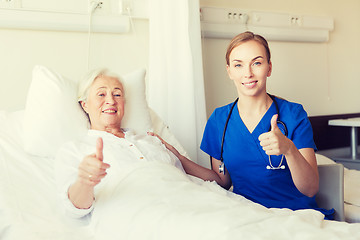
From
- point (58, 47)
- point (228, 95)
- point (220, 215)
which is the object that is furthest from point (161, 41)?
point (220, 215)

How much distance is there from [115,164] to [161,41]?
3.48 feet

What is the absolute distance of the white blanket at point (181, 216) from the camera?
3.28 feet

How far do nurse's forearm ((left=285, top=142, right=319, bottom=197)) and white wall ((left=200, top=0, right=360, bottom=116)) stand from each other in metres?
1.29

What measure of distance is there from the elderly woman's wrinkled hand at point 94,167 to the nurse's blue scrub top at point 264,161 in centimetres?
71

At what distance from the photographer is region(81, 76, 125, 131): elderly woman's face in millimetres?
1601

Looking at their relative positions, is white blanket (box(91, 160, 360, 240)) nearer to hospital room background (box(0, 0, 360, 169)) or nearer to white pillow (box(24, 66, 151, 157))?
white pillow (box(24, 66, 151, 157))

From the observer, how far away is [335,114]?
11.1 feet

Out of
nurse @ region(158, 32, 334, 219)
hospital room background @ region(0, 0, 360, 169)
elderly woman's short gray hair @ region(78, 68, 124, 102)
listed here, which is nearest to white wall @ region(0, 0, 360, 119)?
hospital room background @ region(0, 0, 360, 169)

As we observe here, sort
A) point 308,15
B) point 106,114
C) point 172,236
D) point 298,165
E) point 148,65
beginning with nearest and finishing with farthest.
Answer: point 172,236 → point 298,165 → point 106,114 → point 148,65 → point 308,15

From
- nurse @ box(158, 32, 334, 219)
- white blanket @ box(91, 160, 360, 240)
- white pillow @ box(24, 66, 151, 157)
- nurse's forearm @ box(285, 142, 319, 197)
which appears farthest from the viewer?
white pillow @ box(24, 66, 151, 157)

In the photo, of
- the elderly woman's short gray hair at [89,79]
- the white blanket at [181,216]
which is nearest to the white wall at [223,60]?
the elderly woman's short gray hair at [89,79]

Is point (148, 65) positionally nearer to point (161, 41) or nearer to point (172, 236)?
point (161, 41)

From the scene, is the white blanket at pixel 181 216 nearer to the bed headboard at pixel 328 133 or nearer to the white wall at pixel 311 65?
the white wall at pixel 311 65

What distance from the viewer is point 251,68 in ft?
5.29
